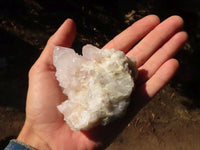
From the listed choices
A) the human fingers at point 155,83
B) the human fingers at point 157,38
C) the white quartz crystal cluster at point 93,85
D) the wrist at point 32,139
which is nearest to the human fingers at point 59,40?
the white quartz crystal cluster at point 93,85

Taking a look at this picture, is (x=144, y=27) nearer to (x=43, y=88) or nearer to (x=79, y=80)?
(x=79, y=80)

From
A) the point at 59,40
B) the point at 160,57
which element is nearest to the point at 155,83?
the point at 160,57

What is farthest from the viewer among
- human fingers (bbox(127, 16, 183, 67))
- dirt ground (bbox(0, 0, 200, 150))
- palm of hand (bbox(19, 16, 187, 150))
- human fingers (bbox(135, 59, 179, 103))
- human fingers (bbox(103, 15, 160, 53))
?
dirt ground (bbox(0, 0, 200, 150))

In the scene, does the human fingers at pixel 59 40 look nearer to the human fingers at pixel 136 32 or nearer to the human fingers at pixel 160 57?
the human fingers at pixel 136 32

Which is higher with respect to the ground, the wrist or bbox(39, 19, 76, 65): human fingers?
bbox(39, 19, 76, 65): human fingers

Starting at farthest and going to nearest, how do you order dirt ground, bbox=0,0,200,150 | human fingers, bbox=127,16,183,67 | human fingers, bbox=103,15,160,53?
dirt ground, bbox=0,0,200,150 → human fingers, bbox=103,15,160,53 → human fingers, bbox=127,16,183,67

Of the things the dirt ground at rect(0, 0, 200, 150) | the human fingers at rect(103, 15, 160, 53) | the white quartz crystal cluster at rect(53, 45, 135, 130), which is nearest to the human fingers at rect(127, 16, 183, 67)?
the human fingers at rect(103, 15, 160, 53)

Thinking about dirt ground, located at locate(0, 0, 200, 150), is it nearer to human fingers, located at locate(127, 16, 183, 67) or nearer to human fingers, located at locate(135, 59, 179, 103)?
human fingers, located at locate(127, 16, 183, 67)

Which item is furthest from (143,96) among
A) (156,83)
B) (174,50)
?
(174,50)

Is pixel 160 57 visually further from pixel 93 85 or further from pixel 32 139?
pixel 32 139
